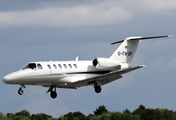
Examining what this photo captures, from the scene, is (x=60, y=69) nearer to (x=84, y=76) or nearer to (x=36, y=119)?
(x=84, y=76)

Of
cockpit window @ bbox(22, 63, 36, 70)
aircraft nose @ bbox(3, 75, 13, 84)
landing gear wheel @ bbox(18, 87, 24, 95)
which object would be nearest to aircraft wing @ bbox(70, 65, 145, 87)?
cockpit window @ bbox(22, 63, 36, 70)

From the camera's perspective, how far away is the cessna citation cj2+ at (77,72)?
38844mm

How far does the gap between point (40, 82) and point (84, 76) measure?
5.19 m

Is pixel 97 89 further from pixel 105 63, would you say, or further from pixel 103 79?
pixel 105 63

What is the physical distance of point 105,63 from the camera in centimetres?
4281

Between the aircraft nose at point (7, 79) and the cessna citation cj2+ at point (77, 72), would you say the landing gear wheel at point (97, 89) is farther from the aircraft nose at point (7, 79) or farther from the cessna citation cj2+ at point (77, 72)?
the aircraft nose at point (7, 79)

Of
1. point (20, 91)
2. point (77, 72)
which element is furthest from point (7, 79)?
point (77, 72)

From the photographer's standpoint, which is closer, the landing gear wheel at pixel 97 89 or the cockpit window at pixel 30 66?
the cockpit window at pixel 30 66

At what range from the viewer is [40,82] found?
3972cm

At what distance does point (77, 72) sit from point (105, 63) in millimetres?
3236

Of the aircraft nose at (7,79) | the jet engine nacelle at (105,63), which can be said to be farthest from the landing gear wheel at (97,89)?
the aircraft nose at (7,79)

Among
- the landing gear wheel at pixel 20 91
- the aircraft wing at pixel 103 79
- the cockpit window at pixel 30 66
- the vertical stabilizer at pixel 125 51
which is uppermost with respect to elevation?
the vertical stabilizer at pixel 125 51

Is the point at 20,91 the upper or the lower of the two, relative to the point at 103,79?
lower

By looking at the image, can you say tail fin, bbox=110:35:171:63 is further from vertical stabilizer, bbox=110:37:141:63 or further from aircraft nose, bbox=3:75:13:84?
aircraft nose, bbox=3:75:13:84
